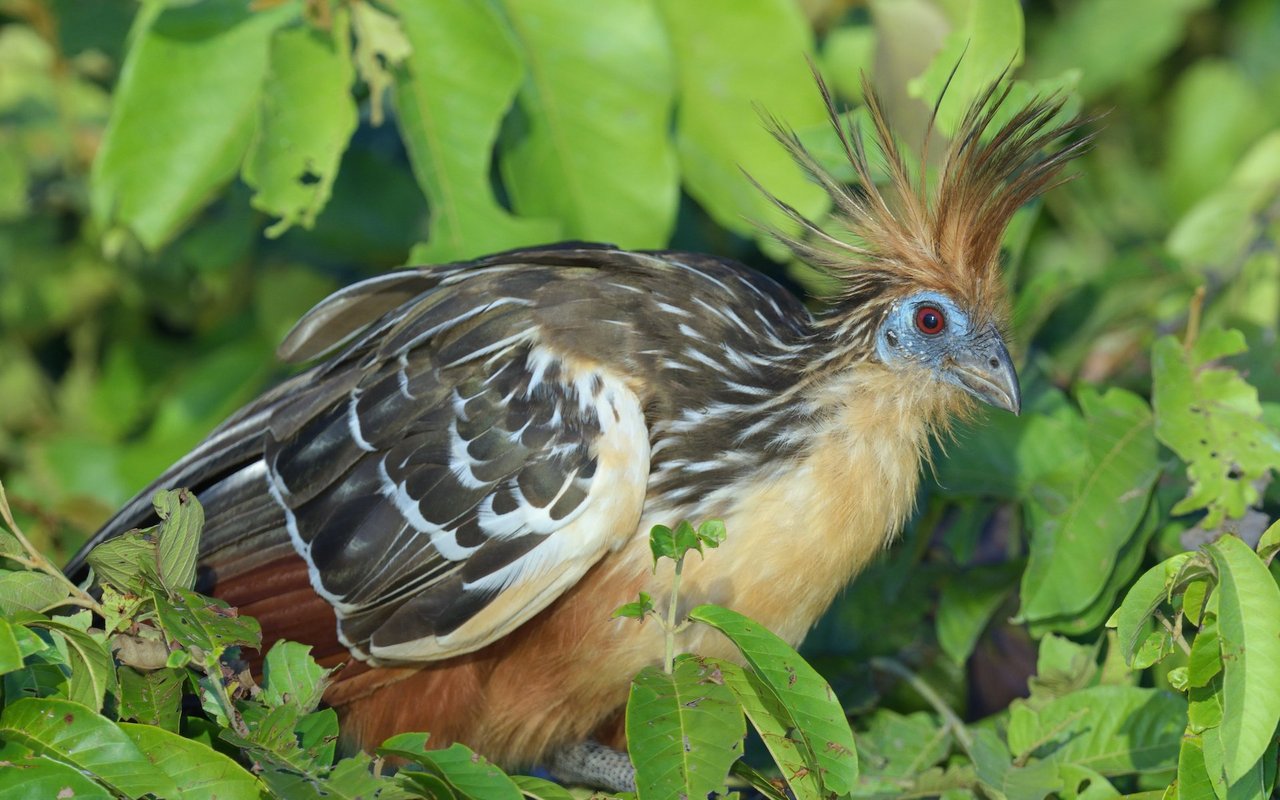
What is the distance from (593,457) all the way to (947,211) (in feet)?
3.09

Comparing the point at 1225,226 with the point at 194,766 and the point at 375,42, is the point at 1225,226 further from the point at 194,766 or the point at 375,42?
the point at 194,766

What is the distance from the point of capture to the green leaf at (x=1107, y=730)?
252 centimetres

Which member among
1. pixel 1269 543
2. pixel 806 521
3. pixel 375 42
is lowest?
pixel 806 521

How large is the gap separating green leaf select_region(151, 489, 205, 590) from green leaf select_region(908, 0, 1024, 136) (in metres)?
1.98

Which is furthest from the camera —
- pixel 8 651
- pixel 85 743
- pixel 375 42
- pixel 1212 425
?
pixel 375 42

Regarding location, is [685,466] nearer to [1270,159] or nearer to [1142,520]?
[1142,520]

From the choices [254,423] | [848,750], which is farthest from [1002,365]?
[254,423]

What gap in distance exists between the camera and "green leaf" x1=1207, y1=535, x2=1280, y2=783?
187 cm

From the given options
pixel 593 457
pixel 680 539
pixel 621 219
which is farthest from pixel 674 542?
pixel 621 219

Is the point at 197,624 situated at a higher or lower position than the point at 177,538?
lower

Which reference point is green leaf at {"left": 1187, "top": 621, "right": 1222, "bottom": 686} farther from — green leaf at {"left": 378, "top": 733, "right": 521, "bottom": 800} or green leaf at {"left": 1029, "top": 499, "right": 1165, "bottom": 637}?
green leaf at {"left": 378, "top": 733, "right": 521, "bottom": 800}

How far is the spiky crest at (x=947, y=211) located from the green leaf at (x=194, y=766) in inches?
59.3

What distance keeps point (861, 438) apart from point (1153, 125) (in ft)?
11.6

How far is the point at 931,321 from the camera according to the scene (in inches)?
109
